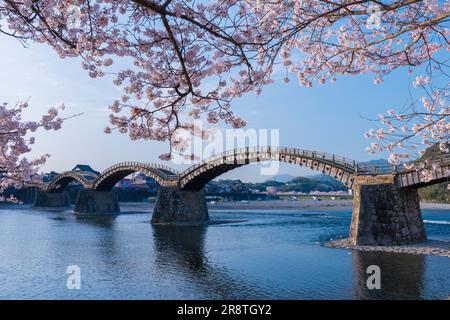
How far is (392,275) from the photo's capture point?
57.0ft

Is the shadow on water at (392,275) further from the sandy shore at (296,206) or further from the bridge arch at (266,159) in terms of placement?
the sandy shore at (296,206)

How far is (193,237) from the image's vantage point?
3316 centimetres

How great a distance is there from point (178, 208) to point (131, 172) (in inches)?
720

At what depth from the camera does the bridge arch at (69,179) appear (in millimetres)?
69731

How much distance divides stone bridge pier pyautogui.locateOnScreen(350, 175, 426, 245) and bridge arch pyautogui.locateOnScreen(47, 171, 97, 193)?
52773 mm

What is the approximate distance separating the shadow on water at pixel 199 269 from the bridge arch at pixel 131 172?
57.5 ft

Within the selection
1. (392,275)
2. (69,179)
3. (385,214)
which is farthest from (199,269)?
(69,179)

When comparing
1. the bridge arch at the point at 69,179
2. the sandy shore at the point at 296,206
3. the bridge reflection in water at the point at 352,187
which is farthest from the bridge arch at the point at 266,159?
the sandy shore at the point at 296,206
